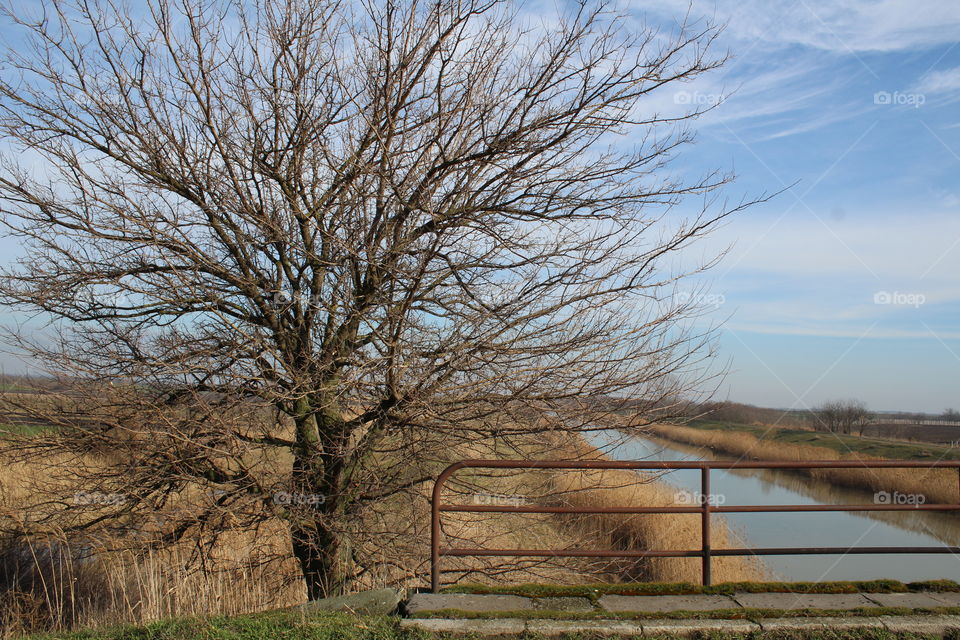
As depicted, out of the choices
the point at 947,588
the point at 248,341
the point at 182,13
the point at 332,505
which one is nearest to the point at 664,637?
the point at 947,588

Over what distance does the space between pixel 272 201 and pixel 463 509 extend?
425 cm

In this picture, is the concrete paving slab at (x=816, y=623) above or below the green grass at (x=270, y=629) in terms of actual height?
above

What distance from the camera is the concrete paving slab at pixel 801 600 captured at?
4.88 metres

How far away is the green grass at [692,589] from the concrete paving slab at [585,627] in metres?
0.68

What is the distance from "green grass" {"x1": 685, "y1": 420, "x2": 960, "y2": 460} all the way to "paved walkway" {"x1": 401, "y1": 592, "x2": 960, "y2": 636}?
53.7 ft

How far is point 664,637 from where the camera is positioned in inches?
171

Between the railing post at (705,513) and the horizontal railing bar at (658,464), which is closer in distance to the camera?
the horizontal railing bar at (658,464)

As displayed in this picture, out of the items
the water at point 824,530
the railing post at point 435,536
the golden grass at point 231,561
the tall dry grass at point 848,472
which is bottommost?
the water at point 824,530

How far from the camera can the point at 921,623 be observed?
4.49 metres

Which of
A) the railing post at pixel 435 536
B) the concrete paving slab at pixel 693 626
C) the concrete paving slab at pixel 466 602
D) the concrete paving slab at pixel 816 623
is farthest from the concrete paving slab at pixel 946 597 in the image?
the railing post at pixel 435 536

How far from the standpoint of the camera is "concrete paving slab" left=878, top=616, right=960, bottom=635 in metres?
4.43

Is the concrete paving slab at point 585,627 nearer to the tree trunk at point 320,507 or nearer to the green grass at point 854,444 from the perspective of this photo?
the tree trunk at point 320,507

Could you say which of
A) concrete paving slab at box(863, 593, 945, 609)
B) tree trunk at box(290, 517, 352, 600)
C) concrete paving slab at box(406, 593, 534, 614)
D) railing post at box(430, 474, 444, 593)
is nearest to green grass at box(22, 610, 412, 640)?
concrete paving slab at box(406, 593, 534, 614)

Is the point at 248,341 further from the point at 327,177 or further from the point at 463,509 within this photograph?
the point at 463,509
